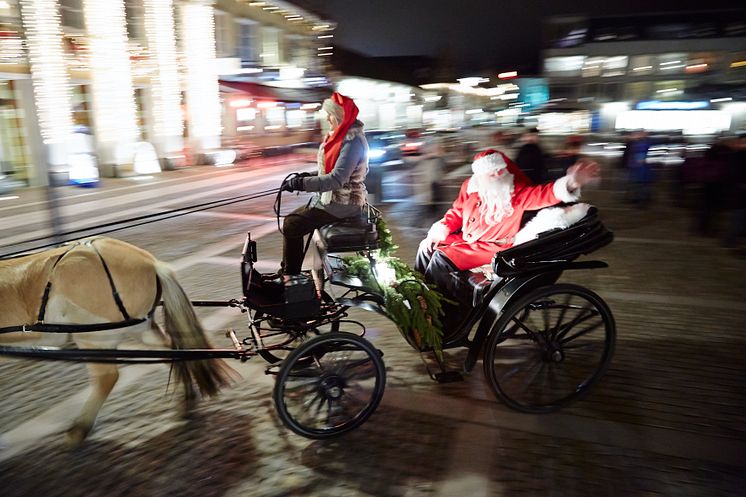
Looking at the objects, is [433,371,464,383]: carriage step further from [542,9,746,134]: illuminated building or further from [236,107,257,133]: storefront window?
[542,9,746,134]: illuminated building

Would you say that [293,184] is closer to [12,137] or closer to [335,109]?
[335,109]

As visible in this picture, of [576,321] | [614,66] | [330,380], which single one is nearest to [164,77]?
[330,380]

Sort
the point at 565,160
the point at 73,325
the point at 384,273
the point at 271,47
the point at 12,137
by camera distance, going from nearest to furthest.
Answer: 1. the point at 73,325
2. the point at 384,273
3. the point at 565,160
4. the point at 12,137
5. the point at 271,47

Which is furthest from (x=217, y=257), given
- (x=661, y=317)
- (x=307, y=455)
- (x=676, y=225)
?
(x=676, y=225)

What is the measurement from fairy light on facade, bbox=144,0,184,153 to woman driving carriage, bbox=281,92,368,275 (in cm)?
1696

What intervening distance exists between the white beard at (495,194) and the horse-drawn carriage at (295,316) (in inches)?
20.0

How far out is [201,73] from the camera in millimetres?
20719

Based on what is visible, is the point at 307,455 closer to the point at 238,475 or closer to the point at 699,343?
the point at 238,475

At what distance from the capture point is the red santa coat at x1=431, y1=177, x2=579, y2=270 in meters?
3.98

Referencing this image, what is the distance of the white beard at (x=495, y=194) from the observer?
4.08 metres

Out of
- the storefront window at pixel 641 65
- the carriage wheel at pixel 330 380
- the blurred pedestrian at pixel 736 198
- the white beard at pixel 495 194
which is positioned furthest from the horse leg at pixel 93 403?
the storefront window at pixel 641 65

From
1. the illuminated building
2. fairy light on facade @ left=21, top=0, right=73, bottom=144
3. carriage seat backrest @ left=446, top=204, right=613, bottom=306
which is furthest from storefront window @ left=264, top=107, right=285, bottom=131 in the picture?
the illuminated building

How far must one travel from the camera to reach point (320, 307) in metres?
3.65

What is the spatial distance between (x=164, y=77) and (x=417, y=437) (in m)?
18.8
